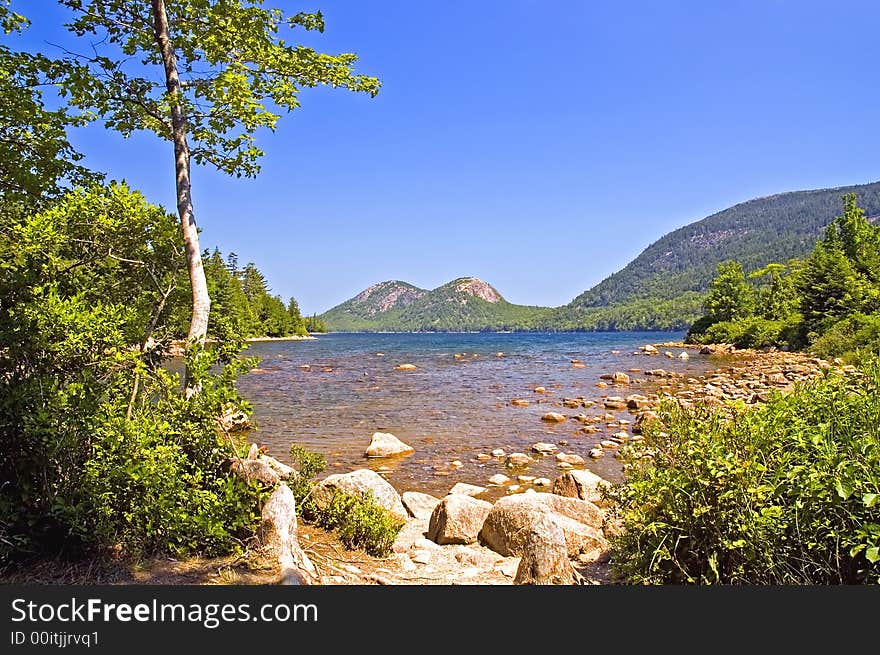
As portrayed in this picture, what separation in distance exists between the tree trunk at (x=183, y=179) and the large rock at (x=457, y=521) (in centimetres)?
442

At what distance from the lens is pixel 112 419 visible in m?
5.19

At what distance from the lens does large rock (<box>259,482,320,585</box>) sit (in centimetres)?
529

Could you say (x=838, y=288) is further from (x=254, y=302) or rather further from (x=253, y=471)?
(x=254, y=302)

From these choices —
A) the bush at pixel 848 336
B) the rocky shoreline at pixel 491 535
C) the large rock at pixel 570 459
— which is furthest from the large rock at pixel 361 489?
the bush at pixel 848 336

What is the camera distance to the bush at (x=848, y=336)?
31.0 metres

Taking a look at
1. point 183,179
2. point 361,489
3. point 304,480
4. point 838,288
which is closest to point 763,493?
point 304,480

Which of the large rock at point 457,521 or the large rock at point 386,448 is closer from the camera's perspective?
the large rock at point 457,521

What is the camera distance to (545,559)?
592 cm

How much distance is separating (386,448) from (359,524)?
28.2ft

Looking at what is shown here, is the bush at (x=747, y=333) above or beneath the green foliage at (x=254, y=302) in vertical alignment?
beneath

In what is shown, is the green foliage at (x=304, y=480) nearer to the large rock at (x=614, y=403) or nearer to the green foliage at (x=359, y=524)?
the green foliage at (x=359, y=524)

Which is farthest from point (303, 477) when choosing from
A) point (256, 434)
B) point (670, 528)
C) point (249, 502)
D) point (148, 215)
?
point (256, 434)

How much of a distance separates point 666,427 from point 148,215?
20.8 feet

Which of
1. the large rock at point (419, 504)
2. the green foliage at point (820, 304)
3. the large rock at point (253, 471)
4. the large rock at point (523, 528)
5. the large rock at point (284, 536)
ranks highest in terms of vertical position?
the green foliage at point (820, 304)
